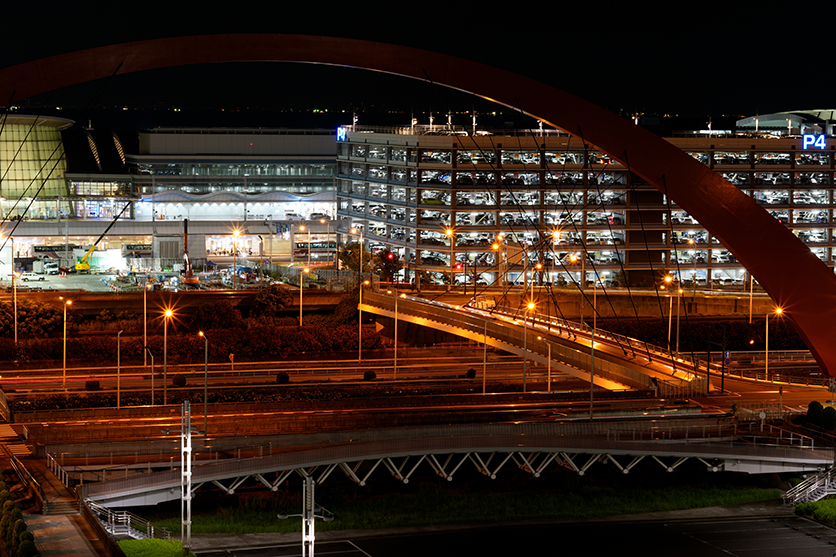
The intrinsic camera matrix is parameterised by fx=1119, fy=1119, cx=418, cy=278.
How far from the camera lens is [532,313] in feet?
204

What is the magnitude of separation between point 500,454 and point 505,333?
14154 mm

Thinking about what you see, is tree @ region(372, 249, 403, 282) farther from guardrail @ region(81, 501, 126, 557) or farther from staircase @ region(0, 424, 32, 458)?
guardrail @ region(81, 501, 126, 557)

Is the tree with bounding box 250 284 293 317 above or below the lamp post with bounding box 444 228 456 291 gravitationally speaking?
below

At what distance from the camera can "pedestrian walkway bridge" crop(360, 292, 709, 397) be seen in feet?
159

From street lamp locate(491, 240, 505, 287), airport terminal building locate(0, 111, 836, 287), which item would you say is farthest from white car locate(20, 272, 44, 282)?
street lamp locate(491, 240, 505, 287)

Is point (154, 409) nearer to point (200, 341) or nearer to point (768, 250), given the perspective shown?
point (200, 341)

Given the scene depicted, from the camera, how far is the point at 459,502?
131 ft

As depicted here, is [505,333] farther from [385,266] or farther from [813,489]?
[385,266]

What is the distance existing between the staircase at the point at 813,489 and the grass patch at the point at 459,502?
2.91ft

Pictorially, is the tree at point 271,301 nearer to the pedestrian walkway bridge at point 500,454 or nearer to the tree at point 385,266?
the tree at point 385,266

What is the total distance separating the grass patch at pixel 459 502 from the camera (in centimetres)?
3738

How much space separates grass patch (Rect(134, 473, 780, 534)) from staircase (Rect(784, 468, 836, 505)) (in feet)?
2.91

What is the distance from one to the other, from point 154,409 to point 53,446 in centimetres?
621

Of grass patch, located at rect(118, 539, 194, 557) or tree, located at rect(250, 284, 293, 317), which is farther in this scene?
tree, located at rect(250, 284, 293, 317)
